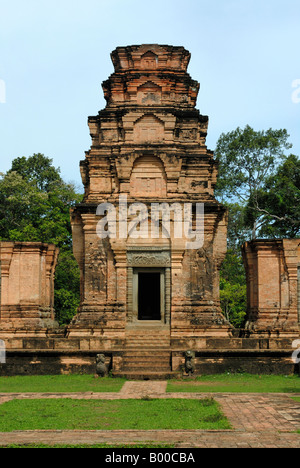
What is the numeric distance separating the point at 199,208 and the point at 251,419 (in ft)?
31.9

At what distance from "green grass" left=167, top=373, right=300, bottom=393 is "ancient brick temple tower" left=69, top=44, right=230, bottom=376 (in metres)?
1.65

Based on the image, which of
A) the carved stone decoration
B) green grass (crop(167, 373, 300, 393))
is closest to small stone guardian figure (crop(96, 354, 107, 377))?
the carved stone decoration

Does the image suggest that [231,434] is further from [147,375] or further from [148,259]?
[148,259]

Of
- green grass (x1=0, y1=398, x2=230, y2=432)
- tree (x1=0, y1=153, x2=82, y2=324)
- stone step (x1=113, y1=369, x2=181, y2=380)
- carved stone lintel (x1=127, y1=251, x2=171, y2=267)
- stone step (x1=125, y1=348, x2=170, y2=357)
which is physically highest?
tree (x1=0, y1=153, x2=82, y2=324)

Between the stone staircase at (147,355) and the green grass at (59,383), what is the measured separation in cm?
85

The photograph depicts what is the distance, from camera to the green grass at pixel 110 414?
9.27 metres

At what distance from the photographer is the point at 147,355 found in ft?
55.0

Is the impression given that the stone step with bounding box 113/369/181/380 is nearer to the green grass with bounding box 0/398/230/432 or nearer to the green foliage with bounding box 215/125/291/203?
the green grass with bounding box 0/398/230/432

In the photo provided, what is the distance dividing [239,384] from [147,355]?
330 cm

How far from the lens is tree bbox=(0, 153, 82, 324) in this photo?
32.0 meters

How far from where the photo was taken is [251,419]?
989 centimetres

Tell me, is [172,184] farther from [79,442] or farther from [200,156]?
[79,442]

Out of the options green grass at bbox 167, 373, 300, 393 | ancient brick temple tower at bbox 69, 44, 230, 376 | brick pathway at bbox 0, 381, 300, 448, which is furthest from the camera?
ancient brick temple tower at bbox 69, 44, 230, 376

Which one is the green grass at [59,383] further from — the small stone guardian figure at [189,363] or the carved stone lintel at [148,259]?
the carved stone lintel at [148,259]
